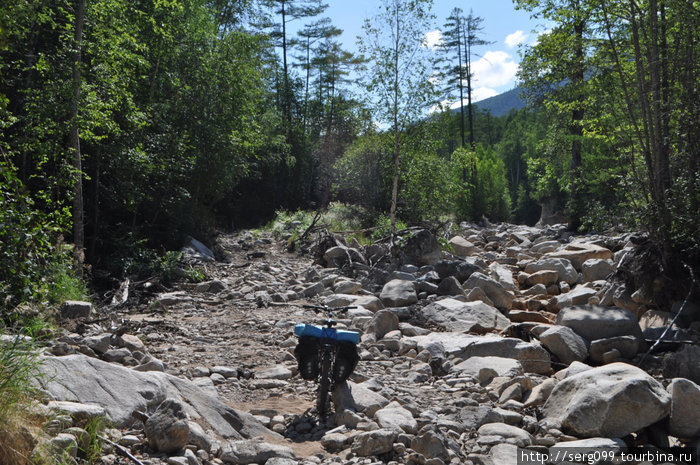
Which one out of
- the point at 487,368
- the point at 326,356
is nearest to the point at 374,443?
the point at 326,356

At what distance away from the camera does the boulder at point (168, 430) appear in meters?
3.33

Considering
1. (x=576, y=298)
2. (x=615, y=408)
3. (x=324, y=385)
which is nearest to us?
(x=615, y=408)

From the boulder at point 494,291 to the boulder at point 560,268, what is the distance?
6.58ft

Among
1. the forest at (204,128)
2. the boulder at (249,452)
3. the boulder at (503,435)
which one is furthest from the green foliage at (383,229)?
the boulder at (249,452)

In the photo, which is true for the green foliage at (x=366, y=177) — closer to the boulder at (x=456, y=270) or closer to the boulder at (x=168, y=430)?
the boulder at (x=456, y=270)

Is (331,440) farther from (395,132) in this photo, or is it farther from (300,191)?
(300,191)

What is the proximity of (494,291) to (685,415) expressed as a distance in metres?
5.16

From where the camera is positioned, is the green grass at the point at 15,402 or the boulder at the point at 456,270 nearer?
the green grass at the point at 15,402

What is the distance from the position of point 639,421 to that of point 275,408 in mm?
3035

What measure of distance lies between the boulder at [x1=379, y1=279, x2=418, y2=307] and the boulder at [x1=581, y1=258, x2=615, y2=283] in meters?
3.95

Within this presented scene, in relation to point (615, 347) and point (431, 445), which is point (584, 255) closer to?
point (615, 347)

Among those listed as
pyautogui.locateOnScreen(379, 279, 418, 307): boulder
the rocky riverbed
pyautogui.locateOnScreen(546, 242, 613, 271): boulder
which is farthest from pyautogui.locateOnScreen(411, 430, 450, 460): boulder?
pyautogui.locateOnScreen(546, 242, 613, 271): boulder

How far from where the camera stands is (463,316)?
→ 8.02 meters

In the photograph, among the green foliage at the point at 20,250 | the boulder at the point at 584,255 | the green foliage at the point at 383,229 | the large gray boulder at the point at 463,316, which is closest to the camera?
the green foliage at the point at 20,250
